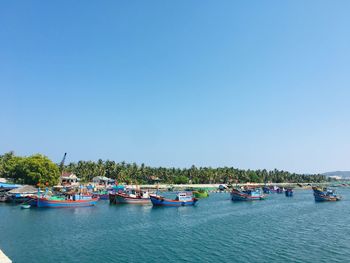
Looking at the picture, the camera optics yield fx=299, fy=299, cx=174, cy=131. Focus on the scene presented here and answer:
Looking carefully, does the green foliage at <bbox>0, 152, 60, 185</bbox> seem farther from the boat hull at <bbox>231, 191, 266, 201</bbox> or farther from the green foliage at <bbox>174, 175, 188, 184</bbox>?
the green foliage at <bbox>174, 175, 188, 184</bbox>

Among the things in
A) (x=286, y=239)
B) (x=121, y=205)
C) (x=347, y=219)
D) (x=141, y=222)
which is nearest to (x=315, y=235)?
(x=286, y=239)

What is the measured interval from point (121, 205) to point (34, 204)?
20.5 m

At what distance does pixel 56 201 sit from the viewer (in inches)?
2653

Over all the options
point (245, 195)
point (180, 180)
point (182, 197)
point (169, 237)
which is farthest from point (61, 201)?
point (180, 180)

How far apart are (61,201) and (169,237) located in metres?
36.4

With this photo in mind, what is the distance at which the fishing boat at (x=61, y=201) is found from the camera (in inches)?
→ 2633

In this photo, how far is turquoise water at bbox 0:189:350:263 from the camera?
31875 mm

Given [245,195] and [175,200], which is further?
[245,195]

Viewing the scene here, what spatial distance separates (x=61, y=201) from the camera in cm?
6800

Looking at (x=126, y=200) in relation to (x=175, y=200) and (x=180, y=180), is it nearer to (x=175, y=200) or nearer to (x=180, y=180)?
(x=175, y=200)

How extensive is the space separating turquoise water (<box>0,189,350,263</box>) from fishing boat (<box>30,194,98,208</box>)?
4.95 metres

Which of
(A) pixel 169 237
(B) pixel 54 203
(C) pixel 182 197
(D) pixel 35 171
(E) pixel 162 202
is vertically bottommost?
(A) pixel 169 237

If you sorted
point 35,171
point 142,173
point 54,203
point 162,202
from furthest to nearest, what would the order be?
1. point 142,173
2. point 35,171
3. point 162,202
4. point 54,203

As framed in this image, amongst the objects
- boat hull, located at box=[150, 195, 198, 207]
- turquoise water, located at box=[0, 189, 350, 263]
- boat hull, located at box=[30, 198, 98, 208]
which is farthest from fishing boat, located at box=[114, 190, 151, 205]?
turquoise water, located at box=[0, 189, 350, 263]
